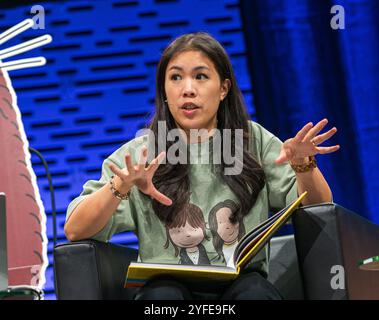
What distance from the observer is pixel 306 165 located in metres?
2.20

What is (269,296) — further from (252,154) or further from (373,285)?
(252,154)

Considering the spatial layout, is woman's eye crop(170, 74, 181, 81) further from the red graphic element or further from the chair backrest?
the red graphic element

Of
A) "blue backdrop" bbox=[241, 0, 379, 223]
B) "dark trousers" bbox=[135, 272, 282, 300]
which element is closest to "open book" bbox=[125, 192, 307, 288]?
"dark trousers" bbox=[135, 272, 282, 300]

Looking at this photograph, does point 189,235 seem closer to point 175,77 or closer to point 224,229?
point 224,229

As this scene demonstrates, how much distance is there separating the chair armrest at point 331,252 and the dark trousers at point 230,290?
12 cm

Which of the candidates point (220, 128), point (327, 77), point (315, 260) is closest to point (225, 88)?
point (220, 128)

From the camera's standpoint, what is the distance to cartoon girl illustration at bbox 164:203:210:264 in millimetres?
2266

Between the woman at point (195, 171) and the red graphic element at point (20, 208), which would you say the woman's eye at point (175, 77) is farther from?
the red graphic element at point (20, 208)

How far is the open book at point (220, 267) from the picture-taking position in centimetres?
192

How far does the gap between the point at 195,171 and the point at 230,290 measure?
19.9 inches

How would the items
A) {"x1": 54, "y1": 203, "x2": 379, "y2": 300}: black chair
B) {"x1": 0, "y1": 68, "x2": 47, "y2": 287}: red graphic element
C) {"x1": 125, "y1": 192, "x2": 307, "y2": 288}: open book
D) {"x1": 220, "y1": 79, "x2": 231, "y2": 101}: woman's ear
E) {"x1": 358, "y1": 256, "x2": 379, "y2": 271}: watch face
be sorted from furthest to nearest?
{"x1": 0, "y1": 68, "x2": 47, "y2": 287}: red graphic element, {"x1": 220, "y1": 79, "x2": 231, "y2": 101}: woman's ear, {"x1": 54, "y1": 203, "x2": 379, "y2": 300}: black chair, {"x1": 125, "y1": 192, "x2": 307, "y2": 288}: open book, {"x1": 358, "y1": 256, "x2": 379, "y2": 271}: watch face

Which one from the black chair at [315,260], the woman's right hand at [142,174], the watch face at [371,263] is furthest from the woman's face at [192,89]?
the watch face at [371,263]
